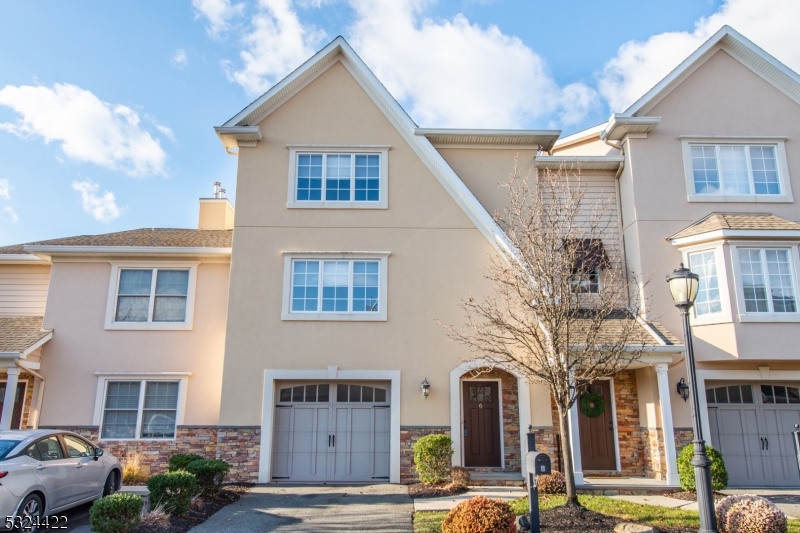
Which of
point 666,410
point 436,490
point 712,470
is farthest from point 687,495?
point 436,490

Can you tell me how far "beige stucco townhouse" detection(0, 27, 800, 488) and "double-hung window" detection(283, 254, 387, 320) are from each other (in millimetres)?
55

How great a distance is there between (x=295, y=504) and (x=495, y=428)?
566 cm

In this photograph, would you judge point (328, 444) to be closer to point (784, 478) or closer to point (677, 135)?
point (784, 478)

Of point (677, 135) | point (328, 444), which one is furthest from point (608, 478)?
point (677, 135)

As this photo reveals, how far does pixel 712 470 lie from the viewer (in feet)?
42.0

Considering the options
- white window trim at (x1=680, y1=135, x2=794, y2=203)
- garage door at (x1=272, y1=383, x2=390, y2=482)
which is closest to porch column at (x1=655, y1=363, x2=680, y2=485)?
white window trim at (x1=680, y1=135, x2=794, y2=203)

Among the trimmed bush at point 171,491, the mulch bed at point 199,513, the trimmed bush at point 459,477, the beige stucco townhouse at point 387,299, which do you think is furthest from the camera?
the beige stucco townhouse at point 387,299

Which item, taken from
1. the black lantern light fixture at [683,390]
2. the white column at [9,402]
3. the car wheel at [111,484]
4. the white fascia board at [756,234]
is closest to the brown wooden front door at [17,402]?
the white column at [9,402]

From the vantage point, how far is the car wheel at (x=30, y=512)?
8352 mm

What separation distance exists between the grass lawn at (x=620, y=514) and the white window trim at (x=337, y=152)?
7.84 meters

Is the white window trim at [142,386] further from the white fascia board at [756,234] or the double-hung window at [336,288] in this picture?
the white fascia board at [756,234]

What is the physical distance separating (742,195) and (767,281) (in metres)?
2.54

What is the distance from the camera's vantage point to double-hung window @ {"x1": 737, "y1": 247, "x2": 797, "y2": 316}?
1420cm

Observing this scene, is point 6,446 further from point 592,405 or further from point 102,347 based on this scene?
point 592,405
